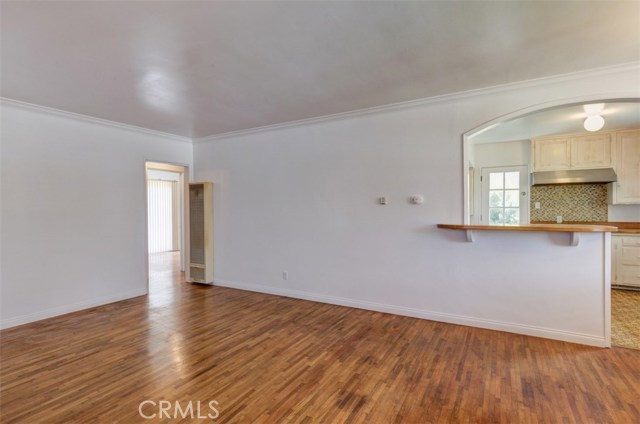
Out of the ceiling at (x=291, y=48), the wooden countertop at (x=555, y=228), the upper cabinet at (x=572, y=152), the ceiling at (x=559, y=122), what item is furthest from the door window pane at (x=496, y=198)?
the ceiling at (x=291, y=48)

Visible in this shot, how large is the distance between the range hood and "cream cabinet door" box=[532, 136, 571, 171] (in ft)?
0.32

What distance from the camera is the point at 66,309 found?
4039mm

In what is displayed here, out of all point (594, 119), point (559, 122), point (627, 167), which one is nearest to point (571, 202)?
point (627, 167)

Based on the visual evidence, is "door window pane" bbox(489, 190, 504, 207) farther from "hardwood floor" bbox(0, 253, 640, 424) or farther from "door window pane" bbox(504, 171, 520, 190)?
"hardwood floor" bbox(0, 253, 640, 424)

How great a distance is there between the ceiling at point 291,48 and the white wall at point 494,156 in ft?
9.96

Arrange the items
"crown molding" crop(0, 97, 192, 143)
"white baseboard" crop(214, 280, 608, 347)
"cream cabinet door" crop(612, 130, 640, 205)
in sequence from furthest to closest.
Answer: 1. "cream cabinet door" crop(612, 130, 640, 205)
2. "crown molding" crop(0, 97, 192, 143)
3. "white baseboard" crop(214, 280, 608, 347)

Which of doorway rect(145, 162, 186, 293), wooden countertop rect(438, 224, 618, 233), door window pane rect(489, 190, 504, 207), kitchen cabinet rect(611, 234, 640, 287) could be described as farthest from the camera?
doorway rect(145, 162, 186, 293)

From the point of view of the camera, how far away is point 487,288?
342cm

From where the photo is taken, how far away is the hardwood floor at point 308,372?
2.08 metres

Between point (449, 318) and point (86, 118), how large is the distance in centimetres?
542

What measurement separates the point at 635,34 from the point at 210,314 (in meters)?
4.95

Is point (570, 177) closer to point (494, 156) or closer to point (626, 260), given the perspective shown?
point (494, 156)

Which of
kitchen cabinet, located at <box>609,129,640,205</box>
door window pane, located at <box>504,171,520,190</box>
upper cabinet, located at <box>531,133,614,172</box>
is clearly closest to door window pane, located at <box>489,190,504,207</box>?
door window pane, located at <box>504,171,520,190</box>

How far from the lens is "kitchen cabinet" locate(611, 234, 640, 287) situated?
473 centimetres
